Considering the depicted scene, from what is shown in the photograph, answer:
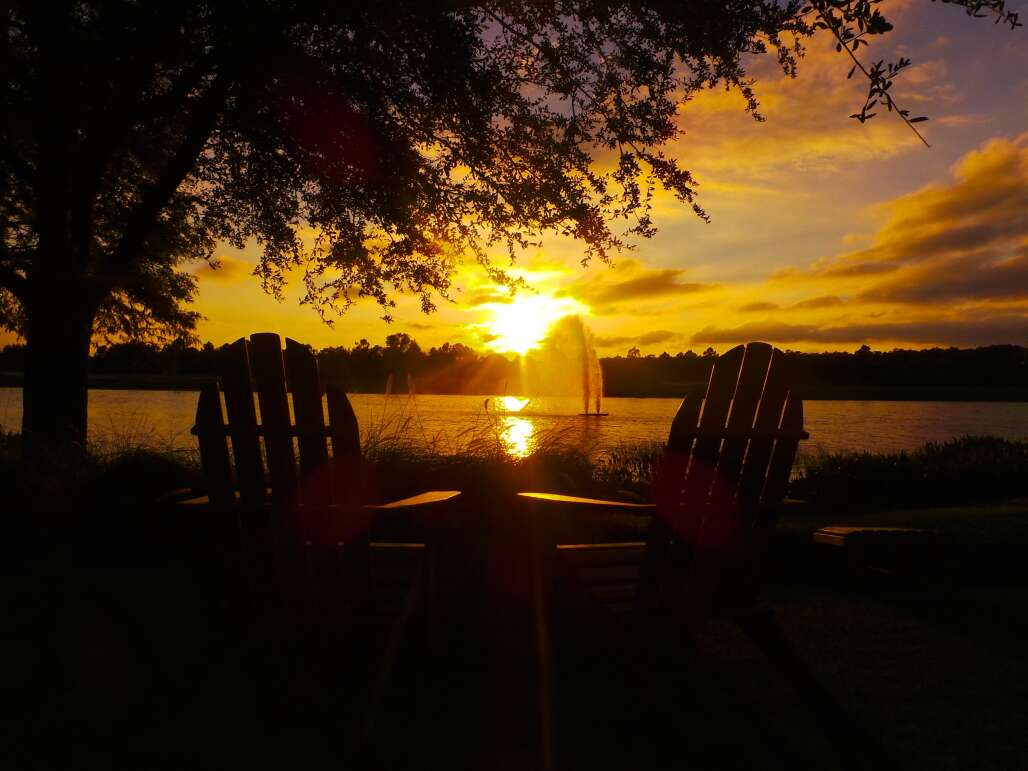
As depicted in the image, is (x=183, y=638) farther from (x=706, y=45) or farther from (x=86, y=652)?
(x=706, y=45)

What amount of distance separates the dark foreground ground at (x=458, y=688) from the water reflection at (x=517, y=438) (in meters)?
2.66

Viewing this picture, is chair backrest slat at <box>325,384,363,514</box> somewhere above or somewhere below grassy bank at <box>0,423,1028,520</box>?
above

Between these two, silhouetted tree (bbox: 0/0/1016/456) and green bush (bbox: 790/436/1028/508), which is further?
green bush (bbox: 790/436/1028/508)

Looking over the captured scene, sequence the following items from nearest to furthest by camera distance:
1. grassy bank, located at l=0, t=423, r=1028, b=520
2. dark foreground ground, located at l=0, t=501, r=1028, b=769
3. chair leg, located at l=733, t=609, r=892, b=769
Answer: chair leg, located at l=733, t=609, r=892, b=769 < dark foreground ground, located at l=0, t=501, r=1028, b=769 < grassy bank, located at l=0, t=423, r=1028, b=520

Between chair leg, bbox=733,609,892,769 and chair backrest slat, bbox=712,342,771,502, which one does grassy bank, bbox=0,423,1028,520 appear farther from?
chair leg, bbox=733,609,892,769

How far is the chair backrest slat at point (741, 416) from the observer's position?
2.77m

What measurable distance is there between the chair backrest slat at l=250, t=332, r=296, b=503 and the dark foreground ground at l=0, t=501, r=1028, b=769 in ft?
1.23

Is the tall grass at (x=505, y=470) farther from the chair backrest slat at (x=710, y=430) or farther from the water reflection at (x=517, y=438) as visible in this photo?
the chair backrest slat at (x=710, y=430)

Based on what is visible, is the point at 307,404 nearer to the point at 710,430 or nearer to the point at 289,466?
the point at 289,466

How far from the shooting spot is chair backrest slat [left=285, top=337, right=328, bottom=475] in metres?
2.71

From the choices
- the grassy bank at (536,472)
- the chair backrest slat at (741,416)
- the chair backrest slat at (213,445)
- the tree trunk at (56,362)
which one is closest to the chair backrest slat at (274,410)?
the chair backrest slat at (213,445)

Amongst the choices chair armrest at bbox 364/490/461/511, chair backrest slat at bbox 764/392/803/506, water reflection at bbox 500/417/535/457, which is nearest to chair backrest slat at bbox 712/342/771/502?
chair backrest slat at bbox 764/392/803/506

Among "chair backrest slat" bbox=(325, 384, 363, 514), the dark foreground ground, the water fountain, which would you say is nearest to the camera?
the dark foreground ground

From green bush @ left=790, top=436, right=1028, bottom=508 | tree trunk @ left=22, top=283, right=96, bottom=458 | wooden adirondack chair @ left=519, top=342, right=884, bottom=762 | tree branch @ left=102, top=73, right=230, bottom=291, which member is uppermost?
tree branch @ left=102, top=73, right=230, bottom=291
